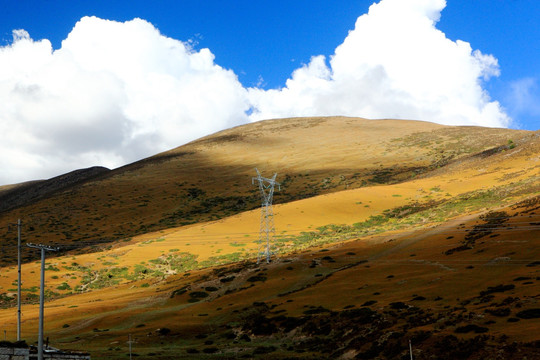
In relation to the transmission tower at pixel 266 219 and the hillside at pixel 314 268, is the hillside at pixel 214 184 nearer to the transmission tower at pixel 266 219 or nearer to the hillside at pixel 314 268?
the hillside at pixel 314 268

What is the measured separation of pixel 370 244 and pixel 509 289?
121 feet

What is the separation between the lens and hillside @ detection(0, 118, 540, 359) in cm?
3947

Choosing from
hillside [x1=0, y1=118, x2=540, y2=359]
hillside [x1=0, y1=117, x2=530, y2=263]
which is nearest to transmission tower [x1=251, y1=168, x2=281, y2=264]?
hillside [x1=0, y1=118, x2=540, y2=359]

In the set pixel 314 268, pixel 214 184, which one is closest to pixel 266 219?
pixel 314 268

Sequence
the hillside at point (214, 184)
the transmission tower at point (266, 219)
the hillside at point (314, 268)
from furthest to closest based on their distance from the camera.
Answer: the hillside at point (214, 184) < the transmission tower at point (266, 219) < the hillside at point (314, 268)

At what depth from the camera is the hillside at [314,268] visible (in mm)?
39469

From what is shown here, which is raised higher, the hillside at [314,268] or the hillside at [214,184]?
the hillside at [214,184]

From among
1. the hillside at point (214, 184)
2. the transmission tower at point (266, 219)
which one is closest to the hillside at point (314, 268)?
the hillside at point (214, 184)

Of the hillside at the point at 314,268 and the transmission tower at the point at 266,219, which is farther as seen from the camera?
the transmission tower at the point at 266,219

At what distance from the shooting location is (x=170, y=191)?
16150 cm

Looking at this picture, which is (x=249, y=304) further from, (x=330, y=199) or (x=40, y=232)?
(x=40, y=232)

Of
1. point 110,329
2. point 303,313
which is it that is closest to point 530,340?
point 303,313

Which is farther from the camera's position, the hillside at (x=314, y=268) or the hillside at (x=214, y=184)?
the hillside at (x=214, y=184)

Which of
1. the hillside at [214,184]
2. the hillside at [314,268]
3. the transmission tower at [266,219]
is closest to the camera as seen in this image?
the hillside at [314,268]
